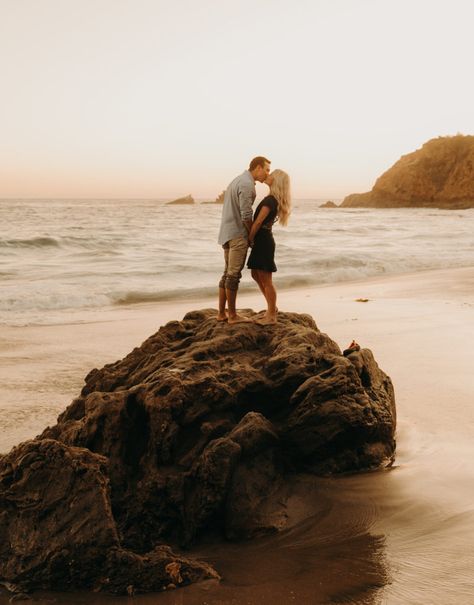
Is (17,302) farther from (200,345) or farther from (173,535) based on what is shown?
(173,535)

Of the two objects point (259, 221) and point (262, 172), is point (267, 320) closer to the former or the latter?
point (259, 221)

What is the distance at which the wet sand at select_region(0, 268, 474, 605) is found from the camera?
2986mm

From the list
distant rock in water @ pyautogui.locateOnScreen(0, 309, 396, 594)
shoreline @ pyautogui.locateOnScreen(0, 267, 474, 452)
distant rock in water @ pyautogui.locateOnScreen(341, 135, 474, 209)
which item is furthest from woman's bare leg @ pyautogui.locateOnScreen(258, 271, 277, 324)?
distant rock in water @ pyautogui.locateOnScreen(341, 135, 474, 209)

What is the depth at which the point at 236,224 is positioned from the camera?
552 centimetres

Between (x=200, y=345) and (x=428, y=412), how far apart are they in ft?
6.94

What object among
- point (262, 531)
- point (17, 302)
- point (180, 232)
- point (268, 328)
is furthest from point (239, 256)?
point (180, 232)

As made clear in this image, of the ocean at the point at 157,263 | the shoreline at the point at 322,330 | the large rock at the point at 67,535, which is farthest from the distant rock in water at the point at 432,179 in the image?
the large rock at the point at 67,535

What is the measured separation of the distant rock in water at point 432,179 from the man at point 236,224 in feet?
201

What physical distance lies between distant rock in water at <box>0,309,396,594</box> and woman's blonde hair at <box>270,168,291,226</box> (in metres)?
1.07

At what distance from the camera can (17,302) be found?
42.1 feet

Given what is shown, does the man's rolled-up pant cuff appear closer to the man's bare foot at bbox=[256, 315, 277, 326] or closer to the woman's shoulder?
the man's bare foot at bbox=[256, 315, 277, 326]

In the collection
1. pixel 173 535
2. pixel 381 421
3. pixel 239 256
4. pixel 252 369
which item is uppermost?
pixel 239 256

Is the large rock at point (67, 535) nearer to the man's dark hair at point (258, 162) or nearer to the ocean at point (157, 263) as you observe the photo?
the man's dark hair at point (258, 162)

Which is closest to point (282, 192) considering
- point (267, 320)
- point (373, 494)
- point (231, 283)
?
point (231, 283)
